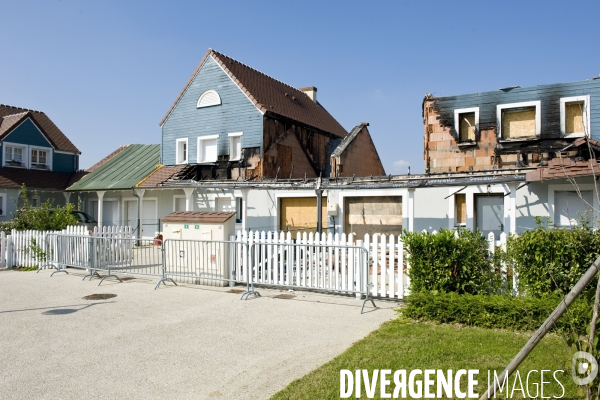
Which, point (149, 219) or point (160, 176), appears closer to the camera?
point (160, 176)

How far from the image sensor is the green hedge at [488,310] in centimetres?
636

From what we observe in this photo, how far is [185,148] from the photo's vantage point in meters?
23.1

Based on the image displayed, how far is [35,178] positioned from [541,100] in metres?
28.6

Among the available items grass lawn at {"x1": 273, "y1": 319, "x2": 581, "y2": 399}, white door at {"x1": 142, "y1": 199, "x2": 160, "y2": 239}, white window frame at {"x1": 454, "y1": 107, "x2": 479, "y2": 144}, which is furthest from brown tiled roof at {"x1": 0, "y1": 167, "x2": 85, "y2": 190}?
grass lawn at {"x1": 273, "y1": 319, "x2": 581, "y2": 399}

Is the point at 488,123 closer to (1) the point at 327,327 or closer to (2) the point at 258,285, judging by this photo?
(2) the point at 258,285

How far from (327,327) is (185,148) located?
18.0 metres

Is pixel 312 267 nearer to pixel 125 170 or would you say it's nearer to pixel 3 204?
pixel 125 170

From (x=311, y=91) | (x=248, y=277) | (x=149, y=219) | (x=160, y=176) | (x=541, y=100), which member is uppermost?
(x=311, y=91)

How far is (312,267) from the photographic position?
966 cm

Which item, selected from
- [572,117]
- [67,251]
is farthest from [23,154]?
[572,117]

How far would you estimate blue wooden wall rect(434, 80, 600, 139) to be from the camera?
1432cm

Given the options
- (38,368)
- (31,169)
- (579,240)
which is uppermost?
(31,169)

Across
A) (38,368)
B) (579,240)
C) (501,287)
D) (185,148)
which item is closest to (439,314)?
(501,287)

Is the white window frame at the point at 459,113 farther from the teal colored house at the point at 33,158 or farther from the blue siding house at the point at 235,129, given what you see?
the teal colored house at the point at 33,158
